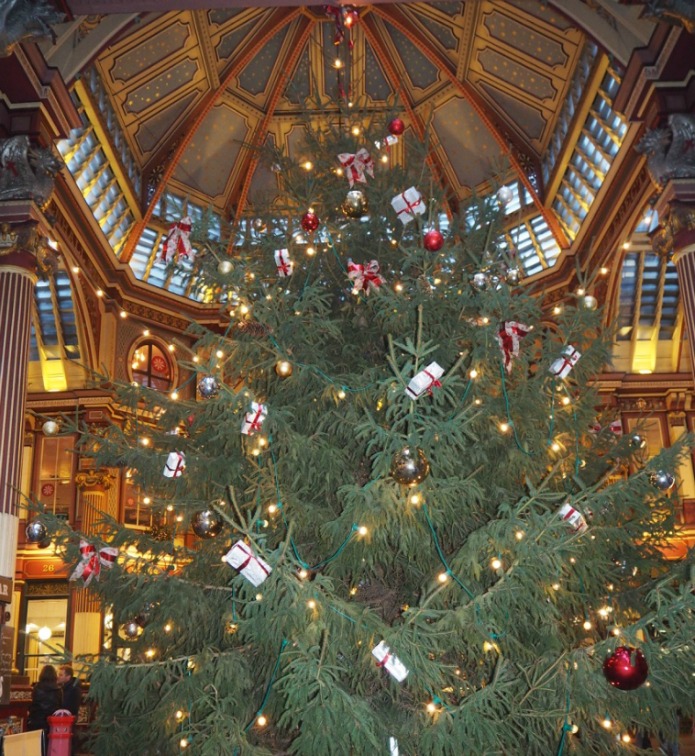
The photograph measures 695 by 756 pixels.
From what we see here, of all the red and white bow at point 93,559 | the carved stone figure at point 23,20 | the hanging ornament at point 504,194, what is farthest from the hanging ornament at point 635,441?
the carved stone figure at point 23,20

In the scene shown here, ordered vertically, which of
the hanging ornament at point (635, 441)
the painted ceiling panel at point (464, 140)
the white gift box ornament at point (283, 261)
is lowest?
the hanging ornament at point (635, 441)

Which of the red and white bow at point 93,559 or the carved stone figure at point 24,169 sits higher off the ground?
the carved stone figure at point 24,169

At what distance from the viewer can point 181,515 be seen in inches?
225

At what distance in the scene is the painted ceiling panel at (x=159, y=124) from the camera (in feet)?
61.1

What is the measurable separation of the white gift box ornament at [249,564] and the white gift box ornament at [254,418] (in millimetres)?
947

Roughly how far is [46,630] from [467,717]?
13810 millimetres

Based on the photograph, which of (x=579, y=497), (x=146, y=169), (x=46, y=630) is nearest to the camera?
(x=579, y=497)

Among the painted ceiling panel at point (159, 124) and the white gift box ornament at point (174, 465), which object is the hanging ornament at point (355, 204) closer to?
the white gift box ornament at point (174, 465)

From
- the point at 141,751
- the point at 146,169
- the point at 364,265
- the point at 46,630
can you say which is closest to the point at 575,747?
the point at 141,751

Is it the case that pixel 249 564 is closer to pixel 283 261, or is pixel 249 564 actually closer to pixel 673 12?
pixel 283 261

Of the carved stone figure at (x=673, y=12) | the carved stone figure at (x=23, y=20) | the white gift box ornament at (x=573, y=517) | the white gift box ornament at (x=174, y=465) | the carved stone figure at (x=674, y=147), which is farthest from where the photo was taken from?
the carved stone figure at (x=674, y=147)

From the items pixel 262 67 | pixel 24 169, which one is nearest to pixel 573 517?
pixel 24 169

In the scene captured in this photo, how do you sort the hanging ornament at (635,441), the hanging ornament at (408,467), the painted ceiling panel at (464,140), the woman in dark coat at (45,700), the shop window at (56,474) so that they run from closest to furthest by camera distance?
1. the hanging ornament at (408,467)
2. the hanging ornament at (635,441)
3. the woman in dark coat at (45,700)
4. the shop window at (56,474)
5. the painted ceiling panel at (464,140)

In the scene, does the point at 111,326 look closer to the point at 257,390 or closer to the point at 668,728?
the point at 257,390
